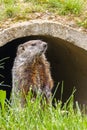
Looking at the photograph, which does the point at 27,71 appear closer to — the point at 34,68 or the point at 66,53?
the point at 34,68

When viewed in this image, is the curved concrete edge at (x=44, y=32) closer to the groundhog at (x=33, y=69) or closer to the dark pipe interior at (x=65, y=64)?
the groundhog at (x=33, y=69)

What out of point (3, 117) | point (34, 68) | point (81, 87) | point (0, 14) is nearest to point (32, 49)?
point (34, 68)

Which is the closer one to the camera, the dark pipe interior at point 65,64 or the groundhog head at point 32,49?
the groundhog head at point 32,49

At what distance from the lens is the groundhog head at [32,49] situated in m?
4.59

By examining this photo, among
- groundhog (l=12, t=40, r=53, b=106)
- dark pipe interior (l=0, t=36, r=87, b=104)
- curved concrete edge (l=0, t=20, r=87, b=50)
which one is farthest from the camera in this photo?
dark pipe interior (l=0, t=36, r=87, b=104)

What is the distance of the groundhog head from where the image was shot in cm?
459

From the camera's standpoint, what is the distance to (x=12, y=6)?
16.8 feet

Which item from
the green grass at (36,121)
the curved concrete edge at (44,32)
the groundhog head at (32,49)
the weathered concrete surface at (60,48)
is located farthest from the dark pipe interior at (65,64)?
the green grass at (36,121)

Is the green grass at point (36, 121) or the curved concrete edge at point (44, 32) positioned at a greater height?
the green grass at point (36, 121)

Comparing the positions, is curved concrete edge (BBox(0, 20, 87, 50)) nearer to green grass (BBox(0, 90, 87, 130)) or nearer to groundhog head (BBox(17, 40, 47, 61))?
groundhog head (BBox(17, 40, 47, 61))

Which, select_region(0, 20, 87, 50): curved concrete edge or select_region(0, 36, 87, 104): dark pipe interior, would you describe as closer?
select_region(0, 20, 87, 50): curved concrete edge

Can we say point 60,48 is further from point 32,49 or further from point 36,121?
point 36,121

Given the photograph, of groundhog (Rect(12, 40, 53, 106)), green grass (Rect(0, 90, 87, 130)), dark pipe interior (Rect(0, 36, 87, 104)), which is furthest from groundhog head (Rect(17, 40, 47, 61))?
green grass (Rect(0, 90, 87, 130))

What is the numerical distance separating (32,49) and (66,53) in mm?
1304
